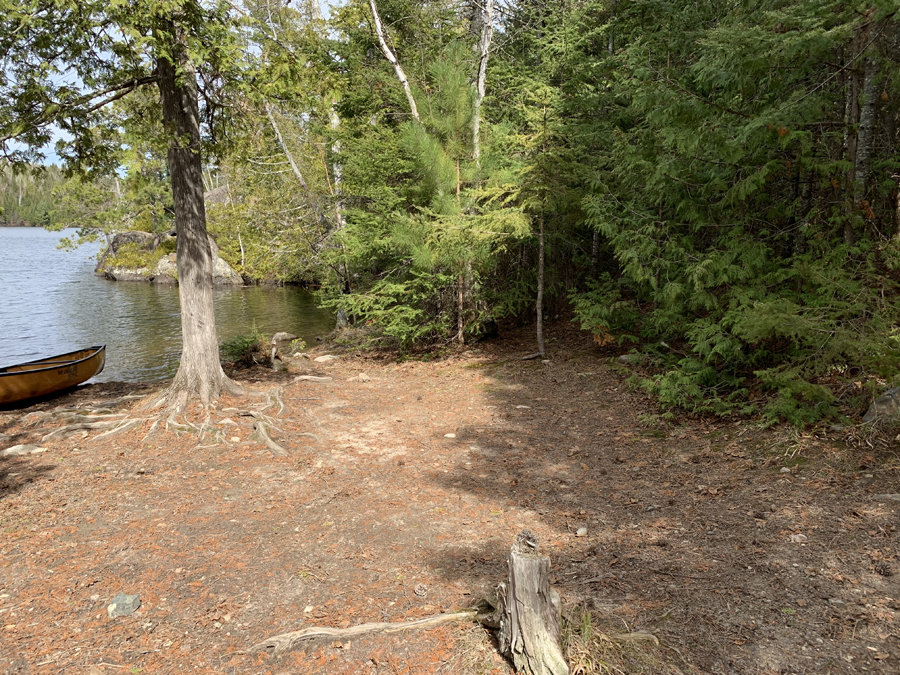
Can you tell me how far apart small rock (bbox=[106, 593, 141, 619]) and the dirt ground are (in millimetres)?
59

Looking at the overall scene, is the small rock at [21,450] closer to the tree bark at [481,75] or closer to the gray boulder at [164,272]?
the tree bark at [481,75]

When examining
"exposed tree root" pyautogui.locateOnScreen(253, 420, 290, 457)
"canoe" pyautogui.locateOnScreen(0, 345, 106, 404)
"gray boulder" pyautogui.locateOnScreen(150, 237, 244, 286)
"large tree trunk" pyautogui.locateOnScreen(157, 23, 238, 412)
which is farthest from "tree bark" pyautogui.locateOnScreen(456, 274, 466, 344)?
"gray boulder" pyautogui.locateOnScreen(150, 237, 244, 286)

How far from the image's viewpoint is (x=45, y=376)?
377 inches

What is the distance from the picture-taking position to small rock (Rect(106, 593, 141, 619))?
380 cm

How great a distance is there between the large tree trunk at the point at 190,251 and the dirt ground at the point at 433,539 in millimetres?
560

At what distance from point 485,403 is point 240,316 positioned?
1620 cm

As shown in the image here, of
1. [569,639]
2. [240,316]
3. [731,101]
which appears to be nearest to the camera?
[569,639]

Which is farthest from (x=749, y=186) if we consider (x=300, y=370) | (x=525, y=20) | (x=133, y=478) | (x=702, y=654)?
(x=525, y=20)

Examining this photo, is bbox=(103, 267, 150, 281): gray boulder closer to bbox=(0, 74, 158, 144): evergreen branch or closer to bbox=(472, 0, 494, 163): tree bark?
bbox=(472, 0, 494, 163): tree bark

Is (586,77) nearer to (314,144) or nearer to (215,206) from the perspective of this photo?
(314,144)

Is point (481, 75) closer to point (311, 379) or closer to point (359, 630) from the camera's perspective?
point (311, 379)

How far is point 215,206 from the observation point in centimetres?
2323

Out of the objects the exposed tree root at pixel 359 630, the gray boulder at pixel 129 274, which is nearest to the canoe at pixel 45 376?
the exposed tree root at pixel 359 630

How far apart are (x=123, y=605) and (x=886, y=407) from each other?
23.2 feet
